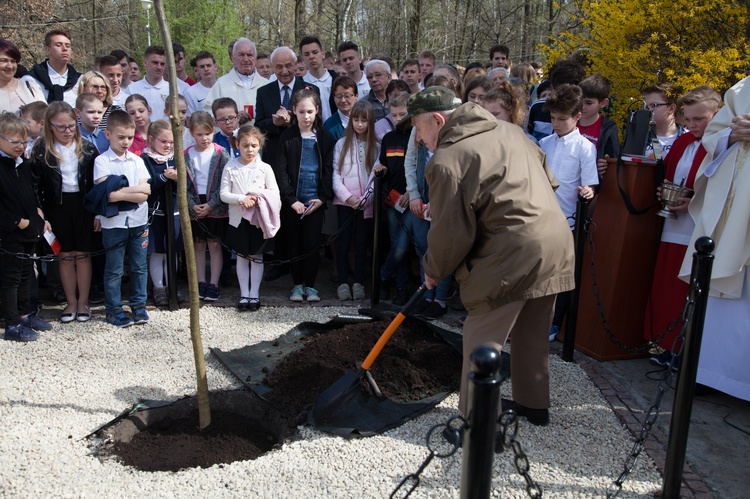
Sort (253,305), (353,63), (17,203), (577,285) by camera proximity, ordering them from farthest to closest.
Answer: (353,63)
(253,305)
(17,203)
(577,285)

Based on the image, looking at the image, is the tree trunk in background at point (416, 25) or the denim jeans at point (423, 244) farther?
the tree trunk in background at point (416, 25)

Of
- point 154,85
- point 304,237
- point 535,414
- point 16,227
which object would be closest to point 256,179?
point 304,237

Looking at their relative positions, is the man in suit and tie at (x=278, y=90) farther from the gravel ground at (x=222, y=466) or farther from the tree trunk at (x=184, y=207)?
the tree trunk at (x=184, y=207)

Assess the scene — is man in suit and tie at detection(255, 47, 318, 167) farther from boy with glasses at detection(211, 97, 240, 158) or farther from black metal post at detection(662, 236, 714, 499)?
black metal post at detection(662, 236, 714, 499)

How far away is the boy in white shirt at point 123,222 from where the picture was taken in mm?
5547

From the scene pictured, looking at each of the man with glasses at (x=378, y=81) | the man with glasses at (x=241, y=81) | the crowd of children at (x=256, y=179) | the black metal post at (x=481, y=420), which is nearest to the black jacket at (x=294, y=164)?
the crowd of children at (x=256, y=179)

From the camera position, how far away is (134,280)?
5.79 metres

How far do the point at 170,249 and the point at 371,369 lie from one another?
8.65 ft

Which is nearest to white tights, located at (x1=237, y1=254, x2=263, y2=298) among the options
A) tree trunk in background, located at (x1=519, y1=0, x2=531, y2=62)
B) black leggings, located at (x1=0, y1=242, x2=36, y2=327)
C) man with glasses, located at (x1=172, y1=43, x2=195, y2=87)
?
black leggings, located at (x1=0, y1=242, x2=36, y2=327)

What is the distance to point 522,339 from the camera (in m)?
3.87

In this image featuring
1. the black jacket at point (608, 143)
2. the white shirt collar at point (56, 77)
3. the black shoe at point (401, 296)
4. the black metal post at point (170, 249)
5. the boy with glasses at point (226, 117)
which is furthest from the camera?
the white shirt collar at point (56, 77)

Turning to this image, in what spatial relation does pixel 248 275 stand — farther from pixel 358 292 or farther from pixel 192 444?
pixel 192 444

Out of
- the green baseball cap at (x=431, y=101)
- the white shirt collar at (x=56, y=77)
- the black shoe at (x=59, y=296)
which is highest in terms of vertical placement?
the white shirt collar at (x=56, y=77)

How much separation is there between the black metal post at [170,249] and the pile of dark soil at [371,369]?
1.59m
